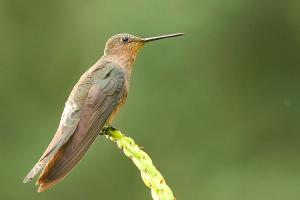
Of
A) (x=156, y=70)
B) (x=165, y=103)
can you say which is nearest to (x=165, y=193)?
(x=156, y=70)

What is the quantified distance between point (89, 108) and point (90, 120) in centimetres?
13

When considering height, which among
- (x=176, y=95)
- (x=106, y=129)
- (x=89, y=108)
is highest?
(x=89, y=108)

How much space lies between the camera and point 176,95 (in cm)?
1200

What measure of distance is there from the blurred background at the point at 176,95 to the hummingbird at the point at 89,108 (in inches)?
182

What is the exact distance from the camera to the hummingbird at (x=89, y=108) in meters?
4.47

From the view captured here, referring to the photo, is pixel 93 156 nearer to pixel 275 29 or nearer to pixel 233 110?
pixel 233 110

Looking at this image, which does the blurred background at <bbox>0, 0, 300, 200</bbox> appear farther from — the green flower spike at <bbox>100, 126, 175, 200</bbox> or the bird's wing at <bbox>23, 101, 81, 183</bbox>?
the green flower spike at <bbox>100, 126, 175, 200</bbox>

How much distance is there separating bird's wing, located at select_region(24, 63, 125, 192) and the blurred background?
510 centimetres

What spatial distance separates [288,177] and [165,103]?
197 centimetres

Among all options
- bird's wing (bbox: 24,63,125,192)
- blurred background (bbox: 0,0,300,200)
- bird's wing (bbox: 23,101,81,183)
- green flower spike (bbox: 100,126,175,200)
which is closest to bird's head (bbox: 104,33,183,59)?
bird's wing (bbox: 24,63,125,192)

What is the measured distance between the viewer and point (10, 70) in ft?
43.7

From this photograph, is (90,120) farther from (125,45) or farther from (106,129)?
(125,45)

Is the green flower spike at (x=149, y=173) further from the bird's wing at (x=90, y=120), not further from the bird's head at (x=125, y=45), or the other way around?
the bird's head at (x=125, y=45)

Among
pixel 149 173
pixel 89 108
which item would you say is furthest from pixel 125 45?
pixel 149 173
